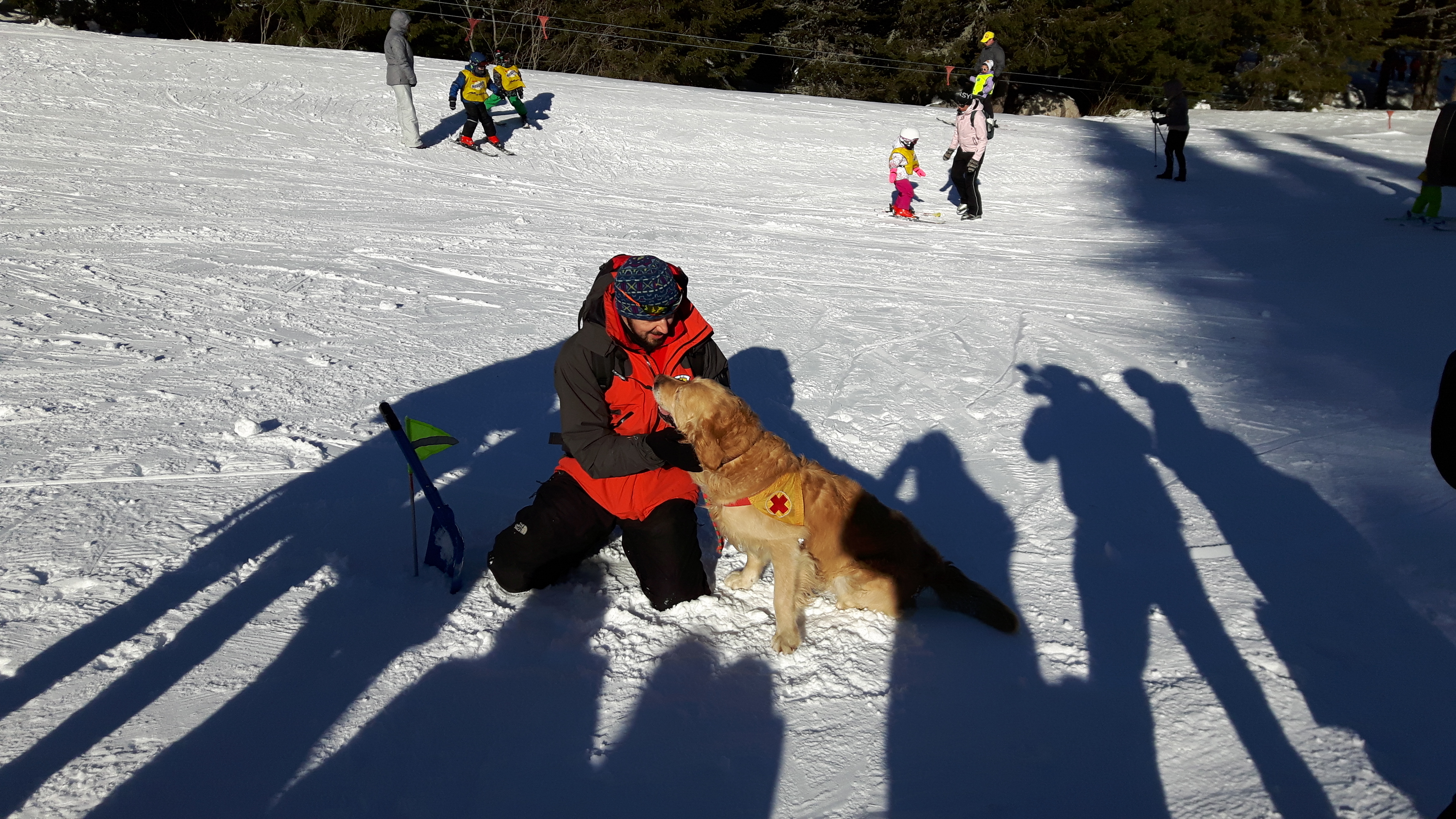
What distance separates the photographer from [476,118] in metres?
13.2

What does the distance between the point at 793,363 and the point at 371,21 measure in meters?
23.2

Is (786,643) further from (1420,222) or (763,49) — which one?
(763,49)

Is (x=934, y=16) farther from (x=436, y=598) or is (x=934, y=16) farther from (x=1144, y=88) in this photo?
(x=436, y=598)

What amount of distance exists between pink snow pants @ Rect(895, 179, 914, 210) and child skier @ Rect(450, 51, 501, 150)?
6407mm

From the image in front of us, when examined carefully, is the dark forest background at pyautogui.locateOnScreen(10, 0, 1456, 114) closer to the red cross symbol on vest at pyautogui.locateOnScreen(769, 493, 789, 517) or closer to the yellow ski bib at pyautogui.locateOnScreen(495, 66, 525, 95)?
the yellow ski bib at pyautogui.locateOnScreen(495, 66, 525, 95)

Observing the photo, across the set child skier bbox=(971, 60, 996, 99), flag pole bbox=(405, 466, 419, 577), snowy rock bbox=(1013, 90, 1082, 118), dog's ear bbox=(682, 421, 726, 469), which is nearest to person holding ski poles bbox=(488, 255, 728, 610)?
dog's ear bbox=(682, 421, 726, 469)

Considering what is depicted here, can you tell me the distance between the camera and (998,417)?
5633 millimetres

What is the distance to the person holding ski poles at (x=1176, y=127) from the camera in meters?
13.9

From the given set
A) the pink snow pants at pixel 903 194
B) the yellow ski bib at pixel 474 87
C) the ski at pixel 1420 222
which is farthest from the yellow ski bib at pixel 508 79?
the ski at pixel 1420 222

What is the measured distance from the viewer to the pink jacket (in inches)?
471

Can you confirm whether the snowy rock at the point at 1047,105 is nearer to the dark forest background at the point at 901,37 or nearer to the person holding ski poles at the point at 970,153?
the dark forest background at the point at 901,37

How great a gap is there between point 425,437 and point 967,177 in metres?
10.3

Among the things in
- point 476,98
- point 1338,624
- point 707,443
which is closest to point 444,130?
point 476,98

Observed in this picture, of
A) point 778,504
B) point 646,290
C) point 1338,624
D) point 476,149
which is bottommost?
point 1338,624
